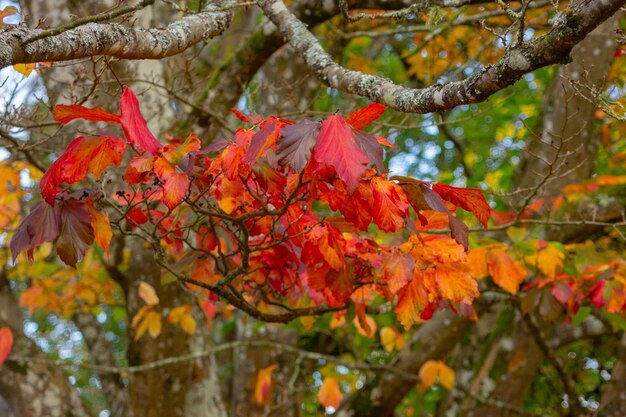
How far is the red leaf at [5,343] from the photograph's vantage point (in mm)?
3674

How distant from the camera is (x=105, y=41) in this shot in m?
1.79

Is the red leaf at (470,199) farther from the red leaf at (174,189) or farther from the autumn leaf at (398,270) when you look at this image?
the red leaf at (174,189)

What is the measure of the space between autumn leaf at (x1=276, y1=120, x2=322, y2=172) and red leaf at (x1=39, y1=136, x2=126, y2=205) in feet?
1.67

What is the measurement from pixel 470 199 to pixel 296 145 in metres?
0.57

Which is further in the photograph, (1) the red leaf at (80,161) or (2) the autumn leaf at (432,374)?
(2) the autumn leaf at (432,374)

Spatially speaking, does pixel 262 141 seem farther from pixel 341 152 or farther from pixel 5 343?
pixel 5 343

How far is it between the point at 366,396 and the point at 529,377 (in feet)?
4.11

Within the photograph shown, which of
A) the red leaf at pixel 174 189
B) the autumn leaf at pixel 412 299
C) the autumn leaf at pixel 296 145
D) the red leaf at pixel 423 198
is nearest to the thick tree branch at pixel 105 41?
the red leaf at pixel 174 189

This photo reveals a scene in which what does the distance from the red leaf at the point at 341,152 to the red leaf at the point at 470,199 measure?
37cm

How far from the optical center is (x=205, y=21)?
92.7 inches

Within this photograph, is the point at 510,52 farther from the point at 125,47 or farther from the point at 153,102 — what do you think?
the point at 153,102

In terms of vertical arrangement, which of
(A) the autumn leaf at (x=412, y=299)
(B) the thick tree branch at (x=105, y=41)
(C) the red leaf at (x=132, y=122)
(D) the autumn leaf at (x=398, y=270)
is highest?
(B) the thick tree branch at (x=105, y=41)


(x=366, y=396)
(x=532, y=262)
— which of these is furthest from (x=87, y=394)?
(x=532, y=262)

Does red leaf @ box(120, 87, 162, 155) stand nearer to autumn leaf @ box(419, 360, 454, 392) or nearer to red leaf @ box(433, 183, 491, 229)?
red leaf @ box(433, 183, 491, 229)
